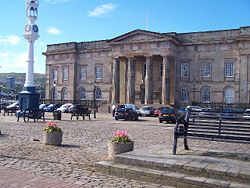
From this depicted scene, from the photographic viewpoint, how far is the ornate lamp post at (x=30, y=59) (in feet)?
109

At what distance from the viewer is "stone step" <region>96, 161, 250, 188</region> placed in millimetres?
6453

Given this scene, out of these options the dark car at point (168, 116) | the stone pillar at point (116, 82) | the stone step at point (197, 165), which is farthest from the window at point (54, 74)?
the stone step at point (197, 165)

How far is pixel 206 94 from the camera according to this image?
59.3 m

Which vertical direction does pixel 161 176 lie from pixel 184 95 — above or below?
below

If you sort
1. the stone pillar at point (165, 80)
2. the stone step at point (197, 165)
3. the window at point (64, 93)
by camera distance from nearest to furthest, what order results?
the stone step at point (197, 165) → the stone pillar at point (165, 80) → the window at point (64, 93)

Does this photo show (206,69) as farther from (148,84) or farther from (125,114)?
(125,114)

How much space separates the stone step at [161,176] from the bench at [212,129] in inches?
62.5

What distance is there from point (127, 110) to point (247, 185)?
29.2m

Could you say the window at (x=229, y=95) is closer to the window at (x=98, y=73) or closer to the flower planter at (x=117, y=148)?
the window at (x=98, y=73)

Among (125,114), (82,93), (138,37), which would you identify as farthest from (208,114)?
(82,93)

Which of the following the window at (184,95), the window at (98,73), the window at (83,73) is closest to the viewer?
the window at (184,95)

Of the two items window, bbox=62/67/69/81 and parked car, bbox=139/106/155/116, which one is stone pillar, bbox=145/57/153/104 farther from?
window, bbox=62/67/69/81

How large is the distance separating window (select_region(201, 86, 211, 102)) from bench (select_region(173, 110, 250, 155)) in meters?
51.0

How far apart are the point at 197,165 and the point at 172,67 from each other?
5419cm
